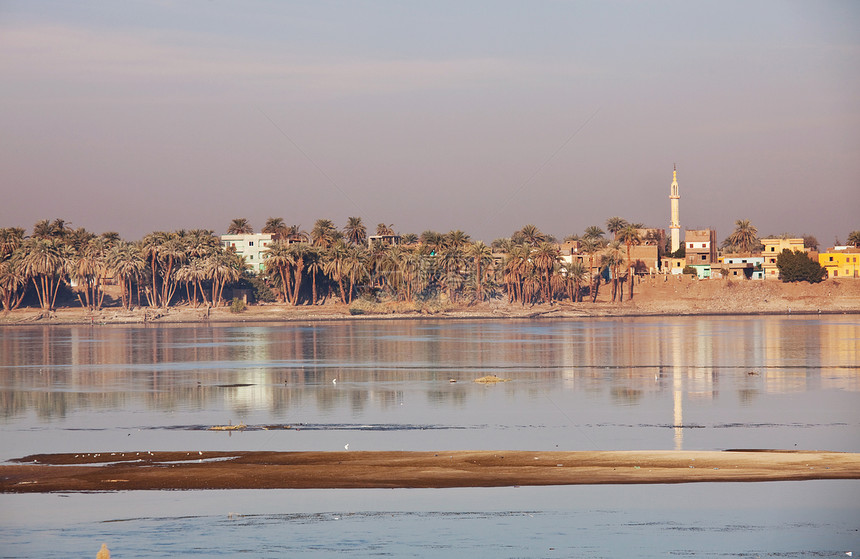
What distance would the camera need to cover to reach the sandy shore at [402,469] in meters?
26.5

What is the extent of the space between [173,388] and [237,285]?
104 m

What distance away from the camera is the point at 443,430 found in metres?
36.6

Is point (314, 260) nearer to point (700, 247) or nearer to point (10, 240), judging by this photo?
point (10, 240)

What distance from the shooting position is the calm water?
21719mm

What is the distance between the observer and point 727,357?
230 ft

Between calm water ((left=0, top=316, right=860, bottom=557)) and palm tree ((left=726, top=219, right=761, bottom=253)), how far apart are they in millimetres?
112486

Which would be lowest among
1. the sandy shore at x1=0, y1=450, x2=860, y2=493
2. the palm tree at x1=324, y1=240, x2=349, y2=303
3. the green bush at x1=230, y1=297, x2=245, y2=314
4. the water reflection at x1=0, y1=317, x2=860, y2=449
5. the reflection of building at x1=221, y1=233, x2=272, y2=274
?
the water reflection at x1=0, y1=317, x2=860, y2=449

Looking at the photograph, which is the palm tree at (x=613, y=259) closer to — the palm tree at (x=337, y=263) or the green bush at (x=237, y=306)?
the palm tree at (x=337, y=263)

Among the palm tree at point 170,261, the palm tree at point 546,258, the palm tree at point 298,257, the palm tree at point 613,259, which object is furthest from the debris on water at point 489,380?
the palm tree at point 613,259

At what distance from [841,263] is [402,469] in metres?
167

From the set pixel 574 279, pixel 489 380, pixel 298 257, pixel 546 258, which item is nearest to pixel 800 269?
pixel 574 279

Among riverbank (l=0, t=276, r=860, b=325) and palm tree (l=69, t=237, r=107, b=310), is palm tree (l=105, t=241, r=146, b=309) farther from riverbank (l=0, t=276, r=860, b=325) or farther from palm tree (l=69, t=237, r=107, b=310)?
riverbank (l=0, t=276, r=860, b=325)

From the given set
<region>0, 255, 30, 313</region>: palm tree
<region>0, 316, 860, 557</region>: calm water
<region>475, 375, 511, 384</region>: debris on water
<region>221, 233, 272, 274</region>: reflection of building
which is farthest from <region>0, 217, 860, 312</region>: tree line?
<region>475, 375, 511, 384</region>: debris on water

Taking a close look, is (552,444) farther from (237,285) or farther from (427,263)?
(237,285)
